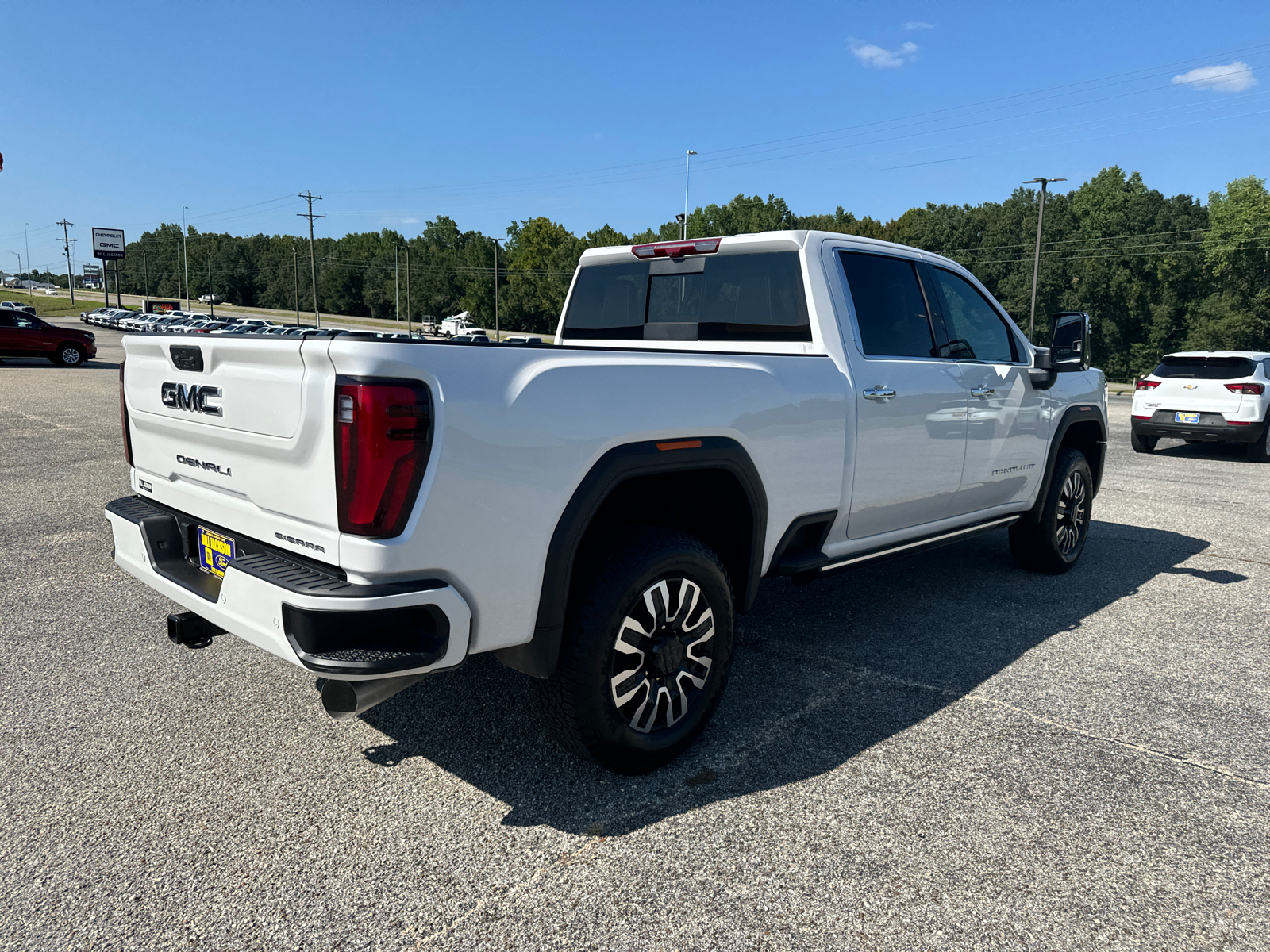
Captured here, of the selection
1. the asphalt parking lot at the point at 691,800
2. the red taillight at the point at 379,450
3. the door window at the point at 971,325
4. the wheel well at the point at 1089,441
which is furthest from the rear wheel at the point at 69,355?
the red taillight at the point at 379,450

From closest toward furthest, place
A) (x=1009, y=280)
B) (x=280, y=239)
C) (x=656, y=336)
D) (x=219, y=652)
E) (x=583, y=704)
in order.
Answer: (x=583, y=704)
(x=219, y=652)
(x=656, y=336)
(x=1009, y=280)
(x=280, y=239)

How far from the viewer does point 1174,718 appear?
3.81m

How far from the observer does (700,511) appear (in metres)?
3.60

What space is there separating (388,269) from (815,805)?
→ 120 meters

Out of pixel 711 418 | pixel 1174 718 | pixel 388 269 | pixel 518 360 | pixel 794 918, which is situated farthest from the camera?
pixel 388 269

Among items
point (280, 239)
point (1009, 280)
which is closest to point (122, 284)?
point (280, 239)

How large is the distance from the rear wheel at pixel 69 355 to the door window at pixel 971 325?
29.1m

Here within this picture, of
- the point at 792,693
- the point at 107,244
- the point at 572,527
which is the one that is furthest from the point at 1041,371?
the point at 107,244

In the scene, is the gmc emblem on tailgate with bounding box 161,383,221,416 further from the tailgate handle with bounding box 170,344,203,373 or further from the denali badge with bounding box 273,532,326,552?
the denali badge with bounding box 273,532,326,552

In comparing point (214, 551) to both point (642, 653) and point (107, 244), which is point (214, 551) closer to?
point (642, 653)

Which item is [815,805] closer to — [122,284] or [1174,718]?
[1174,718]

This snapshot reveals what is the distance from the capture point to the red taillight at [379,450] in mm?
2336

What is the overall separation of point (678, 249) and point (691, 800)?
111 inches

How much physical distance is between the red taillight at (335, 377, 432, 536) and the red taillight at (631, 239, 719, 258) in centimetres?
230
